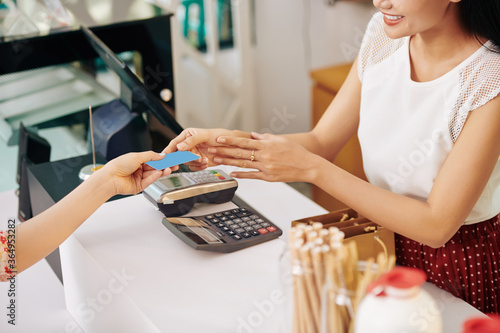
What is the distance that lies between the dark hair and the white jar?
2.47 ft

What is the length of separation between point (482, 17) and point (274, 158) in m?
0.54

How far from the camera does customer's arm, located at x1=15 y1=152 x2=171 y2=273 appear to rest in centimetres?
123

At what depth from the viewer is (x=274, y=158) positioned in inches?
53.2

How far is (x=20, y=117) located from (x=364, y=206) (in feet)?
4.46

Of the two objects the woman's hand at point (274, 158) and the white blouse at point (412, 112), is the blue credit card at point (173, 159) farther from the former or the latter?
the white blouse at point (412, 112)

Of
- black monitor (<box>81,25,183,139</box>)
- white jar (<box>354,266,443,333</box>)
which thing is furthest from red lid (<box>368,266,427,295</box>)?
black monitor (<box>81,25,183,139</box>)

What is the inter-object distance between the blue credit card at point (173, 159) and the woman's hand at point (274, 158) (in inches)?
3.2

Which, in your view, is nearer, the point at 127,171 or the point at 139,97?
the point at 127,171

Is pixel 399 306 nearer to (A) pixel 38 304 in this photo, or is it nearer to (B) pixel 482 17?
(B) pixel 482 17

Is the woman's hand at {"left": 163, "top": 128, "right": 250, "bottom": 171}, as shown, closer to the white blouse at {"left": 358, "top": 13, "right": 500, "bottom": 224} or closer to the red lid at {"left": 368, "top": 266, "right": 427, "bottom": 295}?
the white blouse at {"left": 358, "top": 13, "right": 500, "bottom": 224}

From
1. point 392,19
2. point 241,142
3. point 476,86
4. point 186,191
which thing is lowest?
point 186,191

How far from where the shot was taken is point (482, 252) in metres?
1.41

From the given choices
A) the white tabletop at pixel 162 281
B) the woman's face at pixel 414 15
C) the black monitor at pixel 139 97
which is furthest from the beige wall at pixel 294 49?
the white tabletop at pixel 162 281

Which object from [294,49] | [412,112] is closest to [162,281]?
[412,112]
